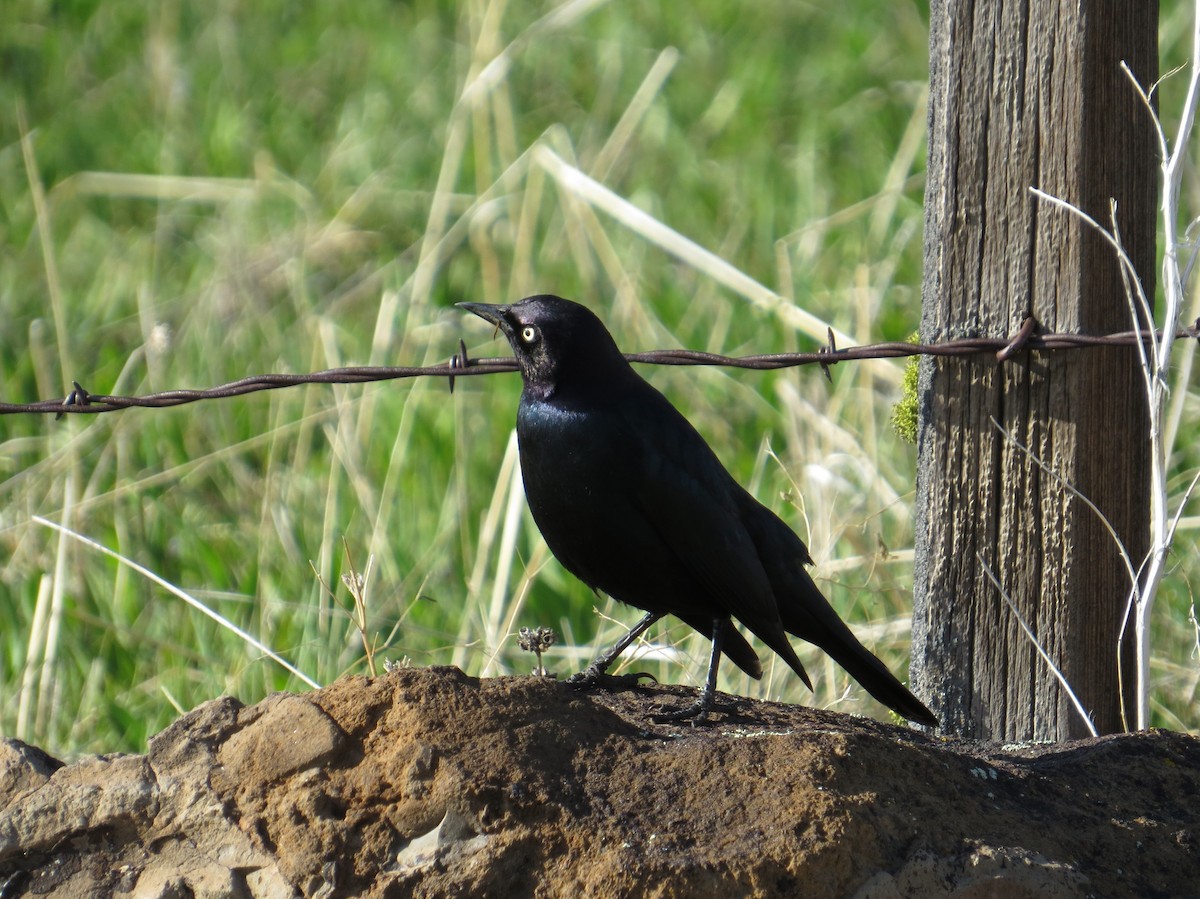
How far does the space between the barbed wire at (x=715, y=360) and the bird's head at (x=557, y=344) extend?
0.16m

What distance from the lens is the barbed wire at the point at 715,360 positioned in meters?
3.24

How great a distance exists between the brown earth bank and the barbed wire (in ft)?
3.13

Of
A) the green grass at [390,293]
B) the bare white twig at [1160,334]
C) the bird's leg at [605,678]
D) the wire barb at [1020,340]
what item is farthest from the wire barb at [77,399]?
the bare white twig at [1160,334]

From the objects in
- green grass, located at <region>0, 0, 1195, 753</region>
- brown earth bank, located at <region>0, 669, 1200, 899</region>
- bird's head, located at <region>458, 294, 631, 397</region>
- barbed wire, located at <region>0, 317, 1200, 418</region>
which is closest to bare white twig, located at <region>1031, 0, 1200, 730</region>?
barbed wire, located at <region>0, 317, 1200, 418</region>

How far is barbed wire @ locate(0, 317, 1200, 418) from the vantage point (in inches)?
128

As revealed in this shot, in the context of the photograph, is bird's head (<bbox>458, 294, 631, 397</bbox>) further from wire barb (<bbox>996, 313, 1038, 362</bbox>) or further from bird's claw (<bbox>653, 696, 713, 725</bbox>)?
wire barb (<bbox>996, 313, 1038, 362</bbox>)

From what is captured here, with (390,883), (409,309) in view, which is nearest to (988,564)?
(390,883)

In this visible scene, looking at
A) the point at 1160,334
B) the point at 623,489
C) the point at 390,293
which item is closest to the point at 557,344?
the point at 623,489

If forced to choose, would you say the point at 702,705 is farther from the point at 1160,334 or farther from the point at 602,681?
the point at 1160,334

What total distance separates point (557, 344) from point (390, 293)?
10.4ft

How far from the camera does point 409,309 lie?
250 inches

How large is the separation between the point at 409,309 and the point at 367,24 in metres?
4.58

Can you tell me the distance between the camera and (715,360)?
3506mm

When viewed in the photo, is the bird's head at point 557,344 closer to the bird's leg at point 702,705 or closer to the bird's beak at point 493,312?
the bird's beak at point 493,312
